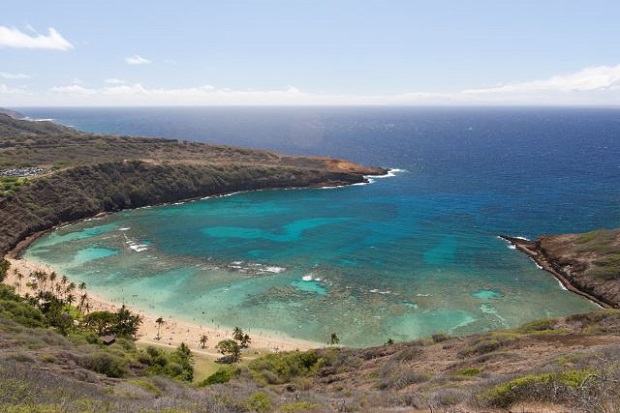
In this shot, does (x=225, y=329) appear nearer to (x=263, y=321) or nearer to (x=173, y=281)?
(x=263, y=321)

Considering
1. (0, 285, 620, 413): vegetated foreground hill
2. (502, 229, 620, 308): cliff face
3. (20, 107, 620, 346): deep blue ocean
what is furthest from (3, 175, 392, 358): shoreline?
(502, 229, 620, 308): cliff face

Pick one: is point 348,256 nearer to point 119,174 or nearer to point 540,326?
point 540,326

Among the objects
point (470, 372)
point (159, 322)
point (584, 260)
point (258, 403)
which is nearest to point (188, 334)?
point (159, 322)

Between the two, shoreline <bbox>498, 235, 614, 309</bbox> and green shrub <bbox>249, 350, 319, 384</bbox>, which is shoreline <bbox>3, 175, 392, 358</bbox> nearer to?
green shrub <bbox>249, 350, 319, 384</bbox>

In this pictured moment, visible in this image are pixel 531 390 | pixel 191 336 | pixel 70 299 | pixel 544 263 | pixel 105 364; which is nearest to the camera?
pixel 531 390

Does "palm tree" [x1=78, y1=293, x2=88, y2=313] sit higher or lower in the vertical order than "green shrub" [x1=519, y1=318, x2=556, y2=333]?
lower
